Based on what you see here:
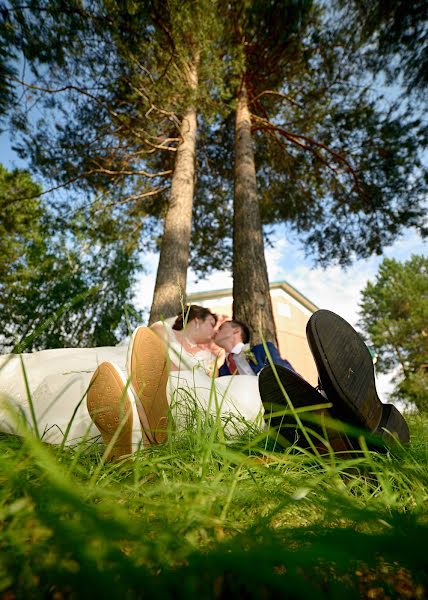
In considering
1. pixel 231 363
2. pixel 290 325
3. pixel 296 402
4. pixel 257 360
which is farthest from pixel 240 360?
pixel 290 325

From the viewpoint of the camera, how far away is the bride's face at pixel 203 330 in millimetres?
2326

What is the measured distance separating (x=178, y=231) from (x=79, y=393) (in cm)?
319

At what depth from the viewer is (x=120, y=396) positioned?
2.52 feet

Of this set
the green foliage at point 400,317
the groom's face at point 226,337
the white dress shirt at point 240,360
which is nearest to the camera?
the white dress shirt at point 240,360

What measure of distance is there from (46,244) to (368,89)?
6.01 meters

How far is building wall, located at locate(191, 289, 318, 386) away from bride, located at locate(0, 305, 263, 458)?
34.6 feet

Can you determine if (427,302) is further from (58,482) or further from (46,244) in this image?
(58,482)

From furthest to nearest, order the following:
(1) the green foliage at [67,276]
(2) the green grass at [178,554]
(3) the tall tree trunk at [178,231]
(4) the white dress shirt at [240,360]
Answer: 1. (1) the green foliage at [67,276]
2. (3) the tall tree trunk at [178,231]
3. (4) the white dress shirt at [240,360]
4. (2) the green grass at [178,554]

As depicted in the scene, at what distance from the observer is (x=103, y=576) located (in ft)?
0.82

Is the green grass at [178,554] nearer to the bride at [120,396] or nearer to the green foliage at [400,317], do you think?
the bride at [120,396]

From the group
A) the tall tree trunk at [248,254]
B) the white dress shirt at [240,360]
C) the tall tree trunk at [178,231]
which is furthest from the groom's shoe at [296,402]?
the tall tree trunk at [178,231]

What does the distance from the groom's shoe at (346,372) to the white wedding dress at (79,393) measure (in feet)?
0.60

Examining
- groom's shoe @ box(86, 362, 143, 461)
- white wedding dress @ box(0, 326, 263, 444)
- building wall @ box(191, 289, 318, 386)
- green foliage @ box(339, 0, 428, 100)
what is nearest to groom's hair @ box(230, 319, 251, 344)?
white wedding dress @ box(0, 326, 263, 444)

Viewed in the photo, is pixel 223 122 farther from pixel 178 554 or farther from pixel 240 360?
pixel 178 554
